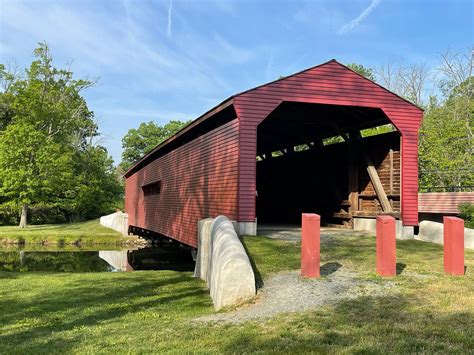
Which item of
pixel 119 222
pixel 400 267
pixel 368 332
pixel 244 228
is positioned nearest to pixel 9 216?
pixel 119 222

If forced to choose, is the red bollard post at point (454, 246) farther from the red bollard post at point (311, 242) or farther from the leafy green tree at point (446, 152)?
the leafy green tree at point (446, 152)

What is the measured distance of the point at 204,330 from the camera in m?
4.55

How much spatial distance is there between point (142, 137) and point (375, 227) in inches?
2139

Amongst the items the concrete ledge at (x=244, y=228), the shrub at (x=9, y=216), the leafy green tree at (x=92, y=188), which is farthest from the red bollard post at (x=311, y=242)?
the shrub at (x=9, y=216)

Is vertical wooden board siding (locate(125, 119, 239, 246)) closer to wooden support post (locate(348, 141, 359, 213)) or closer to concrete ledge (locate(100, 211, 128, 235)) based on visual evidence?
wooden support post (locate(348, 141, 359, 213))

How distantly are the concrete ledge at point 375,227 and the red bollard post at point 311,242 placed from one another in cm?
560

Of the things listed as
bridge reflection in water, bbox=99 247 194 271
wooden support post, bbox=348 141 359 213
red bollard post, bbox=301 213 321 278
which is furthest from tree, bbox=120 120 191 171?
red bollard post, bbox=301 213 321 278

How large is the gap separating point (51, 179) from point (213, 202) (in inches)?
706

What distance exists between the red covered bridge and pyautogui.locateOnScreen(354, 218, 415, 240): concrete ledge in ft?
0.52

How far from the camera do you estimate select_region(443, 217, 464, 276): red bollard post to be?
6707mm

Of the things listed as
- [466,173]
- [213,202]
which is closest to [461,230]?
[213,202]

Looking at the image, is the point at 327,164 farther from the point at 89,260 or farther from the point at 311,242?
the point at 89,260

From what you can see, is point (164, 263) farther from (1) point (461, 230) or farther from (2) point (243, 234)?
(1) point (461, 230)

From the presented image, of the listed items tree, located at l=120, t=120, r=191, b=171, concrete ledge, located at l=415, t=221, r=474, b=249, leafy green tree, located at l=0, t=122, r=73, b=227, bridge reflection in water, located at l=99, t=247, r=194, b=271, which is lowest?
bridge reflection in water, located at l=99, t=247, r=194, b=271
